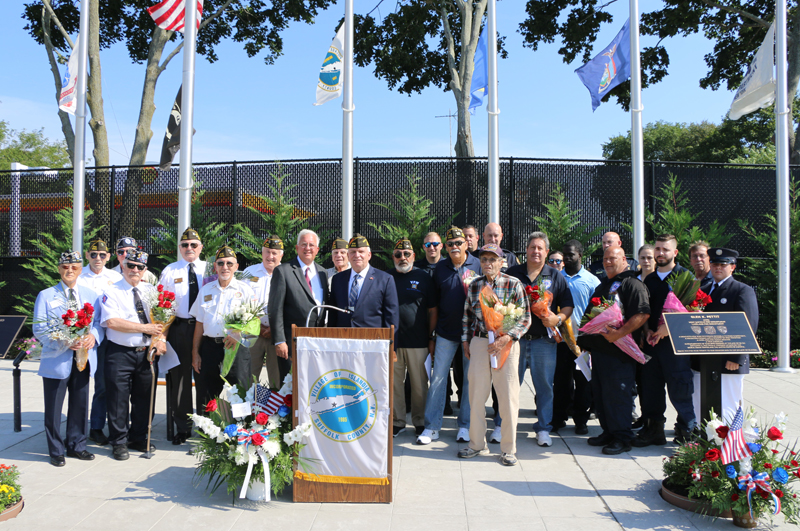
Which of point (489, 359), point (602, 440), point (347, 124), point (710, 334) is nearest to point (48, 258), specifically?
point (347, 124)

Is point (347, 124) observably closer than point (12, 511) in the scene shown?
No

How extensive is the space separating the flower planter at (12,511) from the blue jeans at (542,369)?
4.15m

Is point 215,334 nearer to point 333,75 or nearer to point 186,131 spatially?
point 186,131

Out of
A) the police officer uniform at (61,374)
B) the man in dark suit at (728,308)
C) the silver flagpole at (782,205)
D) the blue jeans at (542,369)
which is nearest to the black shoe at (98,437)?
the police officer uniform at (61,374)

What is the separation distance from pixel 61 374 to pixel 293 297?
6.93 feet

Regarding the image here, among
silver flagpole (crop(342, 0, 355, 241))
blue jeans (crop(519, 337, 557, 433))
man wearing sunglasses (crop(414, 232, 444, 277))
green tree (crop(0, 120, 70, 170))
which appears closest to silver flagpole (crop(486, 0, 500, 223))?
silver flagpole (crop(342, 0, 355, 241))

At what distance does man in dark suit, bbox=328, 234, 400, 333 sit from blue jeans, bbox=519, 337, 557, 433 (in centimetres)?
133

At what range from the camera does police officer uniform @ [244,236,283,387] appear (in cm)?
591

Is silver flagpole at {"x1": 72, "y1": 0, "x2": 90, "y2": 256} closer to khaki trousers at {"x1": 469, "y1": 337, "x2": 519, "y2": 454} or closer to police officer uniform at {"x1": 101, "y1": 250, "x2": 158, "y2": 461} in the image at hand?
police officer uniform at {"x1": 101, "y1": 250, "x2": 158, "y2": 461}

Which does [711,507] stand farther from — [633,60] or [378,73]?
[378,73]

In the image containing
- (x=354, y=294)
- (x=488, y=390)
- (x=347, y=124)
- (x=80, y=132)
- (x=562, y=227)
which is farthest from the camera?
(x=562, y=227)

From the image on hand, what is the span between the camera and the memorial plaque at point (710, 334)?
4480mm

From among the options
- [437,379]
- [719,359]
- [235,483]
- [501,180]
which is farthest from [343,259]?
[501,180]

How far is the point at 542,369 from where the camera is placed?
5.44m
